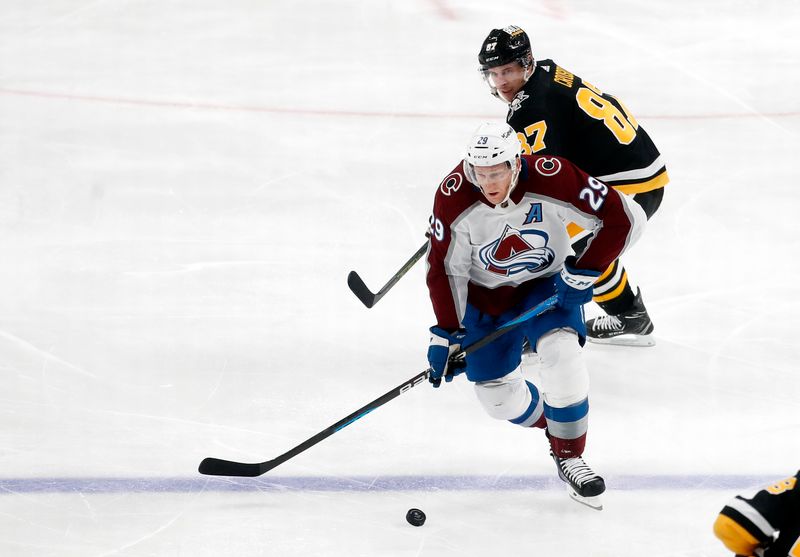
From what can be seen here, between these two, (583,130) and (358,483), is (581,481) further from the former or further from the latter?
(583,130)

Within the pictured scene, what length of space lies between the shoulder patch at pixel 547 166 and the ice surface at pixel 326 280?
0.87 metres

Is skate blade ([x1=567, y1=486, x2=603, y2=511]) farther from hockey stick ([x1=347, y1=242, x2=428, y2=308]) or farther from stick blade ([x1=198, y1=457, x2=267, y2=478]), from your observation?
hockey stick ([x1=347, y1=242, x2=428, y2=308])

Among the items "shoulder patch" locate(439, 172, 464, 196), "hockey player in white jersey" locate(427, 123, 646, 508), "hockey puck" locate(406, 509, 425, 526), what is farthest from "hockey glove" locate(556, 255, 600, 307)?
"hockey puck" locate(406, 509, 425, 526)

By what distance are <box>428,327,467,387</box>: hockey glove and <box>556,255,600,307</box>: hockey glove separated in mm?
287

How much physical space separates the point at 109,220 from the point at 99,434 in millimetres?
1443

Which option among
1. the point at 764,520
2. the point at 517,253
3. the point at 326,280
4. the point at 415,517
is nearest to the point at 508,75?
the point at 517,253

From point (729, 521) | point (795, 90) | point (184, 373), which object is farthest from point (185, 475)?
point (795, 90)

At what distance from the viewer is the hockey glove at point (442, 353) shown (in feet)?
8.87

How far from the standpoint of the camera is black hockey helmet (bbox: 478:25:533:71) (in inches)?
122

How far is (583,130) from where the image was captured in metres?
3.19

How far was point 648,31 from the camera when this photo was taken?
19.9ft

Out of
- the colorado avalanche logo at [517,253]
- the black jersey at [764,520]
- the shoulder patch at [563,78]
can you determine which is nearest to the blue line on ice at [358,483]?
the colorado avalanche logo at [517,253]

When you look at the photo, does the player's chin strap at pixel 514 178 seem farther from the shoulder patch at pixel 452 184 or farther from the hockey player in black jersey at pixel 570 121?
the hockey player in black jersey at pixel 570 121

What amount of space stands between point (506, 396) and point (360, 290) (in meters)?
1.00
